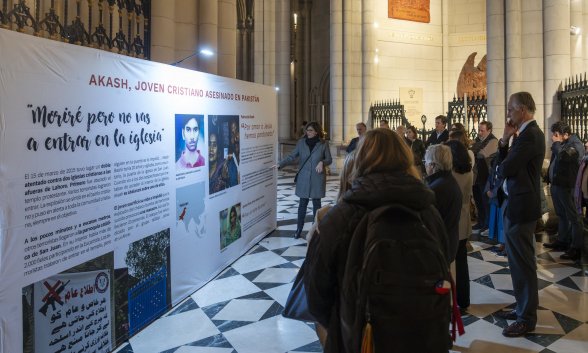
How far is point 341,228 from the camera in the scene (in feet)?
6.15

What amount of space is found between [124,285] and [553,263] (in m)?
5.06

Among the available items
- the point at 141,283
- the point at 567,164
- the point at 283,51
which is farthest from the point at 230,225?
the point at 283,51

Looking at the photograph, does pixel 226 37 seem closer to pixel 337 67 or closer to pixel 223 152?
pixel 223 152

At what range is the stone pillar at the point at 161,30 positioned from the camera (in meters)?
6.59

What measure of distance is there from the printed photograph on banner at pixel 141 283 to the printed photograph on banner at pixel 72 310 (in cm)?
11

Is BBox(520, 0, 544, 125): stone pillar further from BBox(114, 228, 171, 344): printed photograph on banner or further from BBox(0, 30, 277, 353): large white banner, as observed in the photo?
BBox(114, 228, 171, 344): printed photograph on banner

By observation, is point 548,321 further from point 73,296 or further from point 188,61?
point 188,61

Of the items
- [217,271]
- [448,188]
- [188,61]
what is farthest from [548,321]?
[188,61]

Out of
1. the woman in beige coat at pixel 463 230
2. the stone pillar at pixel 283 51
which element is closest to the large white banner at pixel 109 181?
the woman in beige coat at pixel 463 230

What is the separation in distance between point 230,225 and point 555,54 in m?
6.91

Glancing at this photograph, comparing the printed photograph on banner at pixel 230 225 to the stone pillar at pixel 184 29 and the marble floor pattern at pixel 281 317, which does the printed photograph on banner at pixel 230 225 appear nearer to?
the marble floor pattern at pixel 281 317

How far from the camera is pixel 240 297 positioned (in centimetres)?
487

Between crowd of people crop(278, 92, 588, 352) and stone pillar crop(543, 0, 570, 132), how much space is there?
→ 1763 millimetres

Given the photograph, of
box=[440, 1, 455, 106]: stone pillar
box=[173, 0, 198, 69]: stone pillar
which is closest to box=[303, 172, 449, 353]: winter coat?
box=[173, 0, 198, 69]: stone pillar
